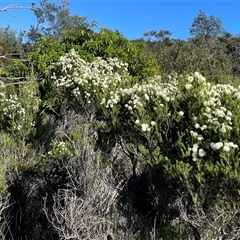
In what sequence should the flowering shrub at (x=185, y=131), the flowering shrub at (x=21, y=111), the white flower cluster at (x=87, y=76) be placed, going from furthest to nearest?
the flowering shrub at (x=21, y=111) → the white flower cluster at (x=87, y=76) → the flowering shrub at (x=185, y=131)

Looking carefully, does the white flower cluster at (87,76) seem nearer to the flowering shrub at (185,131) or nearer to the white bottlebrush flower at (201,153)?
the flowering shrub at (185,131)

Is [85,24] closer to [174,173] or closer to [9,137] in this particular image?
[9,137]

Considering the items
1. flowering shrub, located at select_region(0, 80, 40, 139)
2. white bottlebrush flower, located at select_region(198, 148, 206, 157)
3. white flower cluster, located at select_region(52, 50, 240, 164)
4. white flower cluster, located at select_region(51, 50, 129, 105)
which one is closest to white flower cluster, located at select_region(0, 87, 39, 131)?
flowering shrub, located at select_region(0, 80, 40, 139)

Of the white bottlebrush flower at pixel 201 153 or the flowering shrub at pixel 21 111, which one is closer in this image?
the white bottlebrush flower at pixel 201 153

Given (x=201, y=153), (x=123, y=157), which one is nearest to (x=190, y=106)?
(x=201, y=153)

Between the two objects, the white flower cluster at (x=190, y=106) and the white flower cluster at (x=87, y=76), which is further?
the white flower cluster at (x=87, y=76)

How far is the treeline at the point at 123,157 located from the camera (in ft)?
11.6

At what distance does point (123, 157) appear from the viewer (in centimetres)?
528

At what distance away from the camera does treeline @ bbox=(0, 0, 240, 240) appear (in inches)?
139

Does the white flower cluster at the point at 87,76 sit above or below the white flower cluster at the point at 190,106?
above

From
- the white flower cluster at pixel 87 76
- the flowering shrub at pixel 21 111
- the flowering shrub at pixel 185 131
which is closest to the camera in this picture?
the flowering shrub at pixel 185 131

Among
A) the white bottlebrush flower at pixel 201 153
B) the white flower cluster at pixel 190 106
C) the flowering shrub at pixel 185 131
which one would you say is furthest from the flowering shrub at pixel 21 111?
the white bottlebrush flower at pixel 201 153

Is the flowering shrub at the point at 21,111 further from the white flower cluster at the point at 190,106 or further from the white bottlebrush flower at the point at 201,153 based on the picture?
the white bottlebrush flower at the point at 201,153

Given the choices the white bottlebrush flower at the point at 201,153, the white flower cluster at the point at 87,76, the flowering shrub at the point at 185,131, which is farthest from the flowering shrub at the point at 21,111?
the white bottlebrush flower at the point at 201,153
